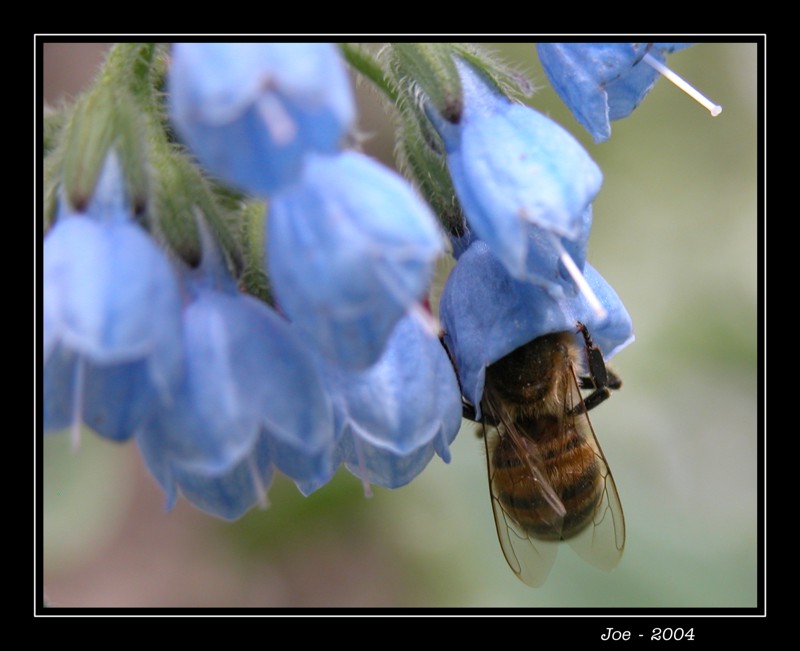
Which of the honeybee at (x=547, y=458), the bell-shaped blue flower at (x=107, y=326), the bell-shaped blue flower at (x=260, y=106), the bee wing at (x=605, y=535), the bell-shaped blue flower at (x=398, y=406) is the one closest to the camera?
the bell-shaped blue flower at (x=260, y=106)

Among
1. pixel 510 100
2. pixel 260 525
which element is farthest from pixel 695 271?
pixel 510 100

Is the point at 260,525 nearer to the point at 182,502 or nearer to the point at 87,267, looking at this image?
the point at 182,502

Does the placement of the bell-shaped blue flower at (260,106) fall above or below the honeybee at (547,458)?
above

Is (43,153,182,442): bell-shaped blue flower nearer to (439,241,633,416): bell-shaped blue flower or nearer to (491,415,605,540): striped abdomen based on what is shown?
(439,241,633,416): bell-shaped blue flower

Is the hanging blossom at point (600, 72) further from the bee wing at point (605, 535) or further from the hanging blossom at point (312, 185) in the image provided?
the bee wing at point (605, 535)

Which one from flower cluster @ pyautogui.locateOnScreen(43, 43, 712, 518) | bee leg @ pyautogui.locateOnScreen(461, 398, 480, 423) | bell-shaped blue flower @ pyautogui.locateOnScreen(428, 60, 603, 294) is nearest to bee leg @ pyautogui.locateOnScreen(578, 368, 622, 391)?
bee leg @ pyautogui.locateOnScreen(461, 398, 480, 423)

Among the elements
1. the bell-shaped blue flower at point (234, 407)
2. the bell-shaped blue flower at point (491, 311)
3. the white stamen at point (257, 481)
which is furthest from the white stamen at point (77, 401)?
the bell-shaped blue flower at point (491, 311)
